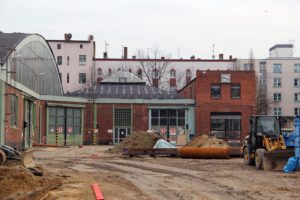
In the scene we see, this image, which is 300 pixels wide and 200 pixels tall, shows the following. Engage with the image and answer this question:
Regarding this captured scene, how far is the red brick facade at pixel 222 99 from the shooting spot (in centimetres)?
6706

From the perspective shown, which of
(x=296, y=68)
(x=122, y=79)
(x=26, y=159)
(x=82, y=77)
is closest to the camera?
(x=26, y=159)

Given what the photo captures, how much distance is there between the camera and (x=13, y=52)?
44375 millimetres

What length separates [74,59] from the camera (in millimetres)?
102125

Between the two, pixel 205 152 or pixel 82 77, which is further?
pixel 82 77

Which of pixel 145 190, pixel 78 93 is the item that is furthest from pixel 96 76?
pixel 145 190

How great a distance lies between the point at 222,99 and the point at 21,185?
5335 centimetres

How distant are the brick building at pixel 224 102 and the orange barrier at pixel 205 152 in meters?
30.3

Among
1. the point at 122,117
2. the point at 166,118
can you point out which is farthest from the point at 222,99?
the point at 122,117

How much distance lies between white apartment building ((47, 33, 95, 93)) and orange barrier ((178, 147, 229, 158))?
220 ft

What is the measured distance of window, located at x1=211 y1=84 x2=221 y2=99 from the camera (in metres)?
67.7

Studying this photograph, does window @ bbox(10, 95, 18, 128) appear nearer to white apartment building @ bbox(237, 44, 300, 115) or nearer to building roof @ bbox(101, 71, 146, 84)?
building roof @ bbox(101, 71, 146, 84)

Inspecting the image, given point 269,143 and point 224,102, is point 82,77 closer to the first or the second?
point 224,102

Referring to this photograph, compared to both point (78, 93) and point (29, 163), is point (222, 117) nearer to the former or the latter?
point (78, 93)

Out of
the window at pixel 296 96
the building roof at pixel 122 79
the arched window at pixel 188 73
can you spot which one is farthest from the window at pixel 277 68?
the building roof at pixel 122 79
